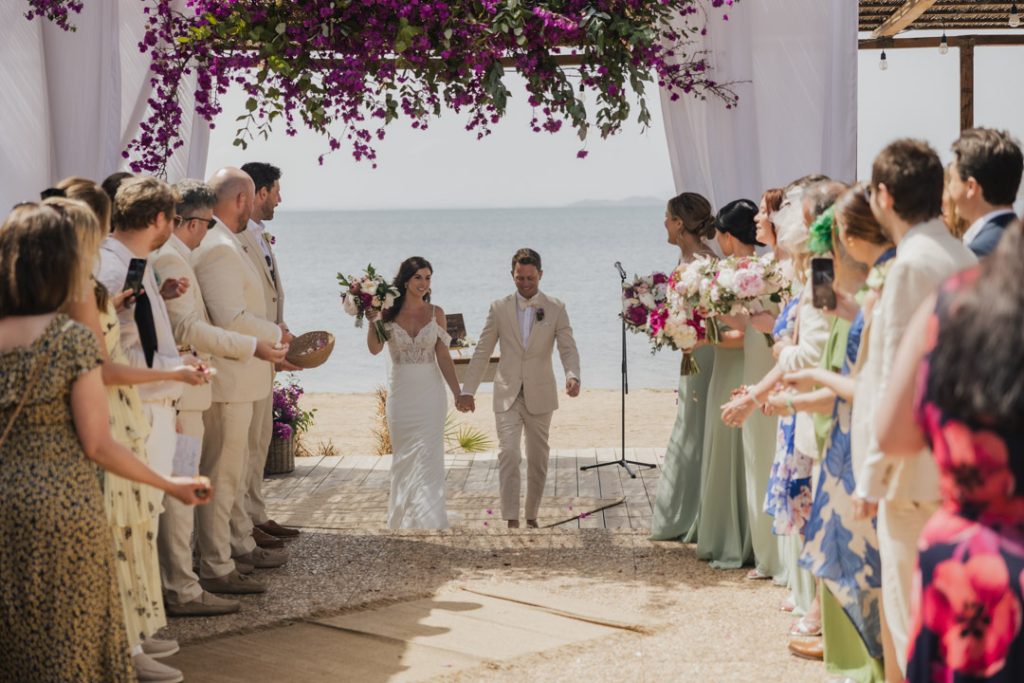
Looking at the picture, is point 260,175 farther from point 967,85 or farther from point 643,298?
point 967,85

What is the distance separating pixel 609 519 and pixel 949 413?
580 centimetres

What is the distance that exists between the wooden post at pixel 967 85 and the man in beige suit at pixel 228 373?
563cm

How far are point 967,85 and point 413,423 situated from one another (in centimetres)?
503

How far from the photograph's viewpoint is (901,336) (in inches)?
129

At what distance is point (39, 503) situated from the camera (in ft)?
11.7

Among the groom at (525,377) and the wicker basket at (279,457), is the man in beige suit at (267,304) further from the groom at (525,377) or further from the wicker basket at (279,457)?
the wicker basket at (279,457)

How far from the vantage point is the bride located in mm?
7863

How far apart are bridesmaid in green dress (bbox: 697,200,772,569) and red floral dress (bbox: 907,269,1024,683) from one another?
13.3 ft

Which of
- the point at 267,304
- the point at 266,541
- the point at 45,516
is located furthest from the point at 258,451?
the point at 45,516

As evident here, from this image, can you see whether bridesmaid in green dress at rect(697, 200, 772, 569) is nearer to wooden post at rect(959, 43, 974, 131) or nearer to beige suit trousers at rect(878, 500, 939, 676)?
beige suit trousers at rect(878, 500, 939, 676)

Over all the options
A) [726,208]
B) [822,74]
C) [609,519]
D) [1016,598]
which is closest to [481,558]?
[609,519]

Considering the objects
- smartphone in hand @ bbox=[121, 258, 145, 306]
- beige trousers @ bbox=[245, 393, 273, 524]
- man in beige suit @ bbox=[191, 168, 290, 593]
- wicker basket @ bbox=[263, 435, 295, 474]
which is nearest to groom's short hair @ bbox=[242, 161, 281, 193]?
man in beige suit @ bbox=[191, 168, 290, 593]

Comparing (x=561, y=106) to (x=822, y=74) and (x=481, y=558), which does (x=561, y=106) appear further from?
(x=481, y=558)

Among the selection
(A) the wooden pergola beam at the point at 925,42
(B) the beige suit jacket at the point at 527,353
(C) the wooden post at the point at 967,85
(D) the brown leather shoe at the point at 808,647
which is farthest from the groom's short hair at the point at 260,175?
(C) the wooden post at the point at 967,85
